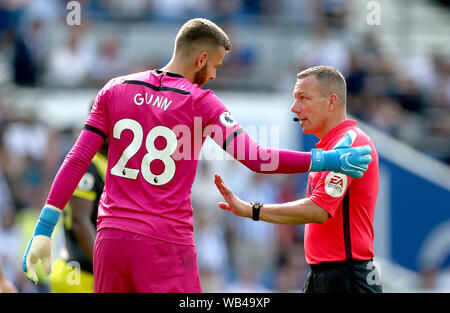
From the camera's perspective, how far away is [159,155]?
5.14 m

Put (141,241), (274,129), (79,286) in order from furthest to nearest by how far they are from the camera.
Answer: (274,129) → (79,286) → (141,241)

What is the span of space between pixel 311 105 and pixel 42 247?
86.3 inches

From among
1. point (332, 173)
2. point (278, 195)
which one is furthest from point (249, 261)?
point (332, 173)

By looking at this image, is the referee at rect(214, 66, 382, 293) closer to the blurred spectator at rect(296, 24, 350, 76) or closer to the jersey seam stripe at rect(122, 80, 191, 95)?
the jersey seam stripe at rect(122, 80, 191, 95)

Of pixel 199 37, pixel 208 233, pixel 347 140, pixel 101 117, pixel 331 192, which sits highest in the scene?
pixel 199 37

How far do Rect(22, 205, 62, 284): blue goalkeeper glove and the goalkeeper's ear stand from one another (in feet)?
6.34

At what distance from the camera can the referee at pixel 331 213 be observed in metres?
5.43

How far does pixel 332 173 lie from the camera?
544cm

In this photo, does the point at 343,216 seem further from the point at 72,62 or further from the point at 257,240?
the point at 72,62

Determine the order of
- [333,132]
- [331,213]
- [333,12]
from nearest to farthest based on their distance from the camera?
[331,213]
[333,132]
[333,12]

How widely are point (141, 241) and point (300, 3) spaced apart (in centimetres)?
1121

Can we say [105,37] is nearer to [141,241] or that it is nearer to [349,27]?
[349,27]

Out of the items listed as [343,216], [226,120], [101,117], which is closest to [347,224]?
[343,216]

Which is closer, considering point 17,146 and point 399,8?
point 17,146
